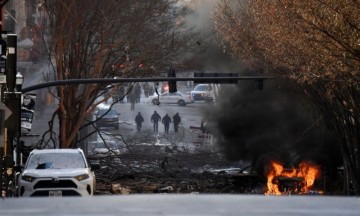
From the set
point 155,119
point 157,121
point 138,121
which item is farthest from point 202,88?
point 138,121

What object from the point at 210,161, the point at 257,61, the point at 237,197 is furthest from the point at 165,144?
the point at 237,197

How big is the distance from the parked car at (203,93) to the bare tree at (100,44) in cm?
1934

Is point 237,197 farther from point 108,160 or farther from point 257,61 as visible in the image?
point 108,160

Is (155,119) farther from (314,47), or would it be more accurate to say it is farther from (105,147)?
(314,47)

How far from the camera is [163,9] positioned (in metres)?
46.8

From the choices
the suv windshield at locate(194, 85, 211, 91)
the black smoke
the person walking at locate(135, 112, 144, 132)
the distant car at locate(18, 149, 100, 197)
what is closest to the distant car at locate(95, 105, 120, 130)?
the person walking at locate(135, 112, 144, 132)

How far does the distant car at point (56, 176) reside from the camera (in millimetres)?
21859

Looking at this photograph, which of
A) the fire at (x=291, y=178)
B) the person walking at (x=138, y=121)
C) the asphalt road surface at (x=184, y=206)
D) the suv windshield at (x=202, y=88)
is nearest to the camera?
the asphalt road surface at (x=184, y=206)

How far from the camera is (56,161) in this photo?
22984 millimetres

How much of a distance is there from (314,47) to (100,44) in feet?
66.0

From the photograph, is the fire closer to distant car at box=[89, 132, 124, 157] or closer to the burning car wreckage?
the burning car wreckage

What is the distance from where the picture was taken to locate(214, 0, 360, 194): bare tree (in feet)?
81.8

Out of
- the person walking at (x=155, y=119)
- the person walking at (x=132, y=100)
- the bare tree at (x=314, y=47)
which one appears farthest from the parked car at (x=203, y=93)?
the bare tree at (x=314, y=47)

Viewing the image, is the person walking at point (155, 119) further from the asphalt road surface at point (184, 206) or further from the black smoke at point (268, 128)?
the asphalt road surface at point (184, 206)
